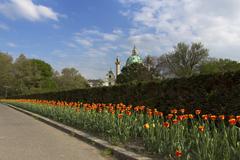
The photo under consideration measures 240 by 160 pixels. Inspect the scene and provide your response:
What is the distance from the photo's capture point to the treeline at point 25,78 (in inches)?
3656

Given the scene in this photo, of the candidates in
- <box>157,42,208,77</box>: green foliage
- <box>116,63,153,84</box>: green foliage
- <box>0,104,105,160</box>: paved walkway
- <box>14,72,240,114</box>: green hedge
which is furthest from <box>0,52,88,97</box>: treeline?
<box>0,104,105,160</box>: paved walkway

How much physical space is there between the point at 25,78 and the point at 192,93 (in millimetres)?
87233

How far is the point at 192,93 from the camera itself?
9672 mm

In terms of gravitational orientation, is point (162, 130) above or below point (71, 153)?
above

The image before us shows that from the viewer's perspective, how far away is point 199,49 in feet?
198

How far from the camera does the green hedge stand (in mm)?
8094

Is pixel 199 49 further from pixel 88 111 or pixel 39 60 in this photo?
pixel 39 60

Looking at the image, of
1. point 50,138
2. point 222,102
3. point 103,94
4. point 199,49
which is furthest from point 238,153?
point 199,49

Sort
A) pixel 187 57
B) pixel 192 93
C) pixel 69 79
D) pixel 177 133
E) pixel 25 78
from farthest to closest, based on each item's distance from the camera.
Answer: pixel 69 79 → pixel 25 78 → pixel 187 57 → pixel 192 93 → pixel 177 133

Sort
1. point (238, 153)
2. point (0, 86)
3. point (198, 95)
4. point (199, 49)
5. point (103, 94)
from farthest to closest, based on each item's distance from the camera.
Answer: point (0, 86) < point (199, 49) < point (103, 94) < point (198, 95) < point (238, 153)

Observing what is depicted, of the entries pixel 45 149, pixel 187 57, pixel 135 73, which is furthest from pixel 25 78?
pixel 45 149

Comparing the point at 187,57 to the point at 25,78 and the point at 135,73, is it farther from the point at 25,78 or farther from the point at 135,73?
the point at 25,78

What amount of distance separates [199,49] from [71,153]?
5498 centimetres

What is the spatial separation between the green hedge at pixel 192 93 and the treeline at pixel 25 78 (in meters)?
73.8
